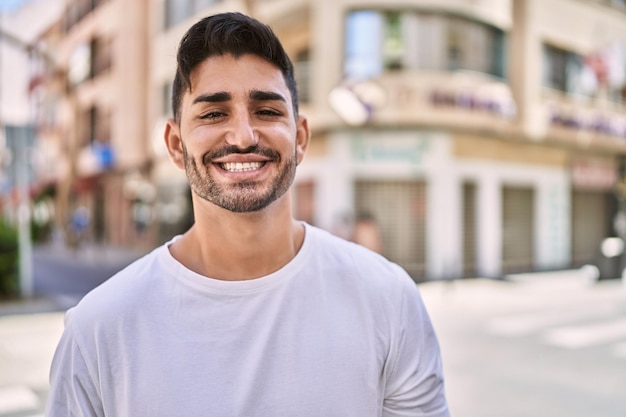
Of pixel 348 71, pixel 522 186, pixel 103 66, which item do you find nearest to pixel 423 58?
pixel 348 71

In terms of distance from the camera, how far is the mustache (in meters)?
1.49

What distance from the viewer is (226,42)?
146 centimetres

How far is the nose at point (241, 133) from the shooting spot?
1477 millimetres

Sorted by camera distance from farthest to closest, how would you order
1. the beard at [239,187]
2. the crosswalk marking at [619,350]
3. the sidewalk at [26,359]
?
the crosswalk marking at [619,350] < the sidewalk at [26,359] < the beard at [239,187]

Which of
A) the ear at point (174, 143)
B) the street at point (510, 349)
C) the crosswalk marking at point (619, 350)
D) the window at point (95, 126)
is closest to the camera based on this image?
the ear at point (174, 143)

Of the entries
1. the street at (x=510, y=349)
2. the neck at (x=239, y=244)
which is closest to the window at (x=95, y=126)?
the street at (x=510, y=349)

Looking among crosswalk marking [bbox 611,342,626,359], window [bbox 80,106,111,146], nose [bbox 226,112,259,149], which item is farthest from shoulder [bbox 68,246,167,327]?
window [bbox 80,106,111,146]

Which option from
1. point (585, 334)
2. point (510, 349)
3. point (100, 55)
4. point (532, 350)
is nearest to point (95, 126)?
point (100, 55)

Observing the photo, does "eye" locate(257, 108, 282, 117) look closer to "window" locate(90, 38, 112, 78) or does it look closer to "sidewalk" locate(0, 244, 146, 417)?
"sidewalk" locate(0, 244, 146, 417)

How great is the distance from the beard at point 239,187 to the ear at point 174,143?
0.12 meters

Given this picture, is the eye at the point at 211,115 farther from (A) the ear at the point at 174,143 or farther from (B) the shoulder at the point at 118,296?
(B) the shoulder at the point at 118,296

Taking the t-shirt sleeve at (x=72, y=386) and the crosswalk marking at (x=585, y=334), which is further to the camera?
the crosswalk marking at (x=585, y=334)

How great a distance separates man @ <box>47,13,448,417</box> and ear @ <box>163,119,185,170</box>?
0.03 meters

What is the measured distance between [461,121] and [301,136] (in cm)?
1597
